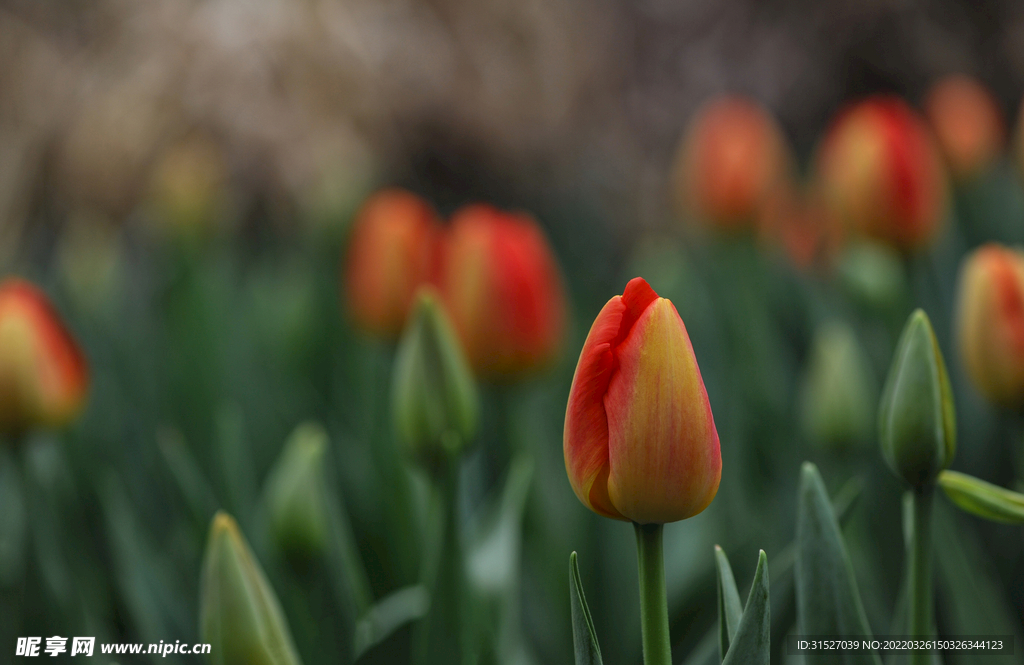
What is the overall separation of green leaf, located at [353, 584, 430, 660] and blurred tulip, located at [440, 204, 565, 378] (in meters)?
0.21

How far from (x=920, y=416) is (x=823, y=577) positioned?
0.30ft

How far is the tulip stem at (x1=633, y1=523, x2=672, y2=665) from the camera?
0.37 meters

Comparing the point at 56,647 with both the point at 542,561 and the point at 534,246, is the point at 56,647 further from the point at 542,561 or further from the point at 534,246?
the point at 534,246

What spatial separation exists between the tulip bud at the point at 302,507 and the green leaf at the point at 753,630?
320 millimetres

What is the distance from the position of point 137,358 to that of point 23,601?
2.03 ft

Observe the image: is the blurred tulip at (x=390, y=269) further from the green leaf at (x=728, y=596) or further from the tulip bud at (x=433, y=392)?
the green leaf at (x=728, y=596)

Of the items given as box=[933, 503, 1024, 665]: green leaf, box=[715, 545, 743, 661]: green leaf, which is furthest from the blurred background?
box=[715, 545, 743, 661]: green leaf

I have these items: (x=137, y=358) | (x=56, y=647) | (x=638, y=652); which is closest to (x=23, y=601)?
(x=56, y=647)

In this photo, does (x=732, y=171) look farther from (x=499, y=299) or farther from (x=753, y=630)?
(x=753, y=630)

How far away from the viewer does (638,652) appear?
1.89ft

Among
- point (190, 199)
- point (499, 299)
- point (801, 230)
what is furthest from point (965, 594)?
point (190, 199)

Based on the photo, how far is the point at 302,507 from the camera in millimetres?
590

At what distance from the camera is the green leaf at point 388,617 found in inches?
20.3

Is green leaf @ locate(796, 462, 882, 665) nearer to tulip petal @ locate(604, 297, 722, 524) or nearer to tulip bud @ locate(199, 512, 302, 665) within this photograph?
tulip petal @ locate(604, 297, 722, 524)
